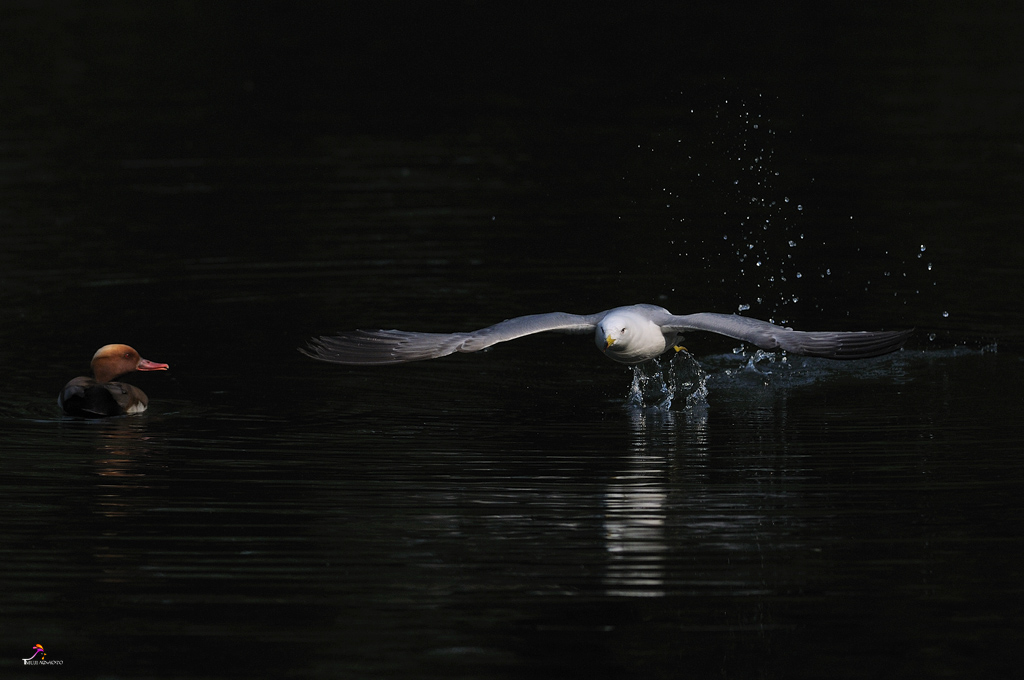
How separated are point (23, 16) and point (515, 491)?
3114cm

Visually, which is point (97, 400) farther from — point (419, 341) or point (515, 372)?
point (515, 372)

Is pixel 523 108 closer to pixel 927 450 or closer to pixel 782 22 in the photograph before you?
pixel 782 22

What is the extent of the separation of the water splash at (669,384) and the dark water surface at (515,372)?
0.47 feet

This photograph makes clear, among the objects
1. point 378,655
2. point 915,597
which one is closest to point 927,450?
point 915,597

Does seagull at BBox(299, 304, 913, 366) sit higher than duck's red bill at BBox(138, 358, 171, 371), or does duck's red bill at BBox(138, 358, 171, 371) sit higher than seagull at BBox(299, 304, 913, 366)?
seagull at BBox(299, 304, 913, 366)

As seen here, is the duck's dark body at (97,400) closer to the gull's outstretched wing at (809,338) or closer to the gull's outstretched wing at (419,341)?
the gull's outstretched wing at (419,341)

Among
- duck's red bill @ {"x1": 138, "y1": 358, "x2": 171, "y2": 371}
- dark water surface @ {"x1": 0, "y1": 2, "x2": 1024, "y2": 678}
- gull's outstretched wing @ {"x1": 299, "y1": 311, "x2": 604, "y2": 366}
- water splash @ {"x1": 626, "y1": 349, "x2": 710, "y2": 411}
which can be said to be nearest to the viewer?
dark water surface @ {"x1": 0, "y1": 2, "x2": 1024, "y2": 678}

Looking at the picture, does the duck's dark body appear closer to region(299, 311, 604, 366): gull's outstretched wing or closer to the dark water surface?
the dark water surface

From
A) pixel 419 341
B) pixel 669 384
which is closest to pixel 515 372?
pixel 669 384

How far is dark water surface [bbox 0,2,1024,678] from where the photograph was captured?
9.56 meters

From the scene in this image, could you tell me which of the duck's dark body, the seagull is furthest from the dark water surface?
the seagull

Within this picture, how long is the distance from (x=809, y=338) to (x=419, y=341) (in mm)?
3235

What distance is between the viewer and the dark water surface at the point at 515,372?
376 inches

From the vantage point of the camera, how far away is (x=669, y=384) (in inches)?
587
